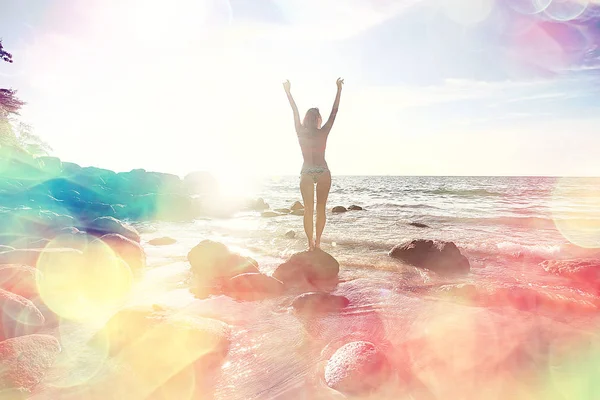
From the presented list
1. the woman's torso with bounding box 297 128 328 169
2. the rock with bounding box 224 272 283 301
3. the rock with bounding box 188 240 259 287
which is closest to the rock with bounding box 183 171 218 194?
the rock with bounding box 188 240 259 287

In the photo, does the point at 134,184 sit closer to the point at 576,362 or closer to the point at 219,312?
the point at 219,312

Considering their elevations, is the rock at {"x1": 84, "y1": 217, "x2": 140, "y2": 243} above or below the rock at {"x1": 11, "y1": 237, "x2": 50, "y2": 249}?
below

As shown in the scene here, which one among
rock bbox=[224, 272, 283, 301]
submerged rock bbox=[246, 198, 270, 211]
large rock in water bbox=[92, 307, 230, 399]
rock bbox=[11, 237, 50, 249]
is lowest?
submerged rock bbox=[246, 198, 270, 211]

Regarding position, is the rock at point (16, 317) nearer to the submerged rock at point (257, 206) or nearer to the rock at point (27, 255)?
the rock at point (27, 255)

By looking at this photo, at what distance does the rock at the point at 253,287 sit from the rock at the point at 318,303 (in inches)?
25.4

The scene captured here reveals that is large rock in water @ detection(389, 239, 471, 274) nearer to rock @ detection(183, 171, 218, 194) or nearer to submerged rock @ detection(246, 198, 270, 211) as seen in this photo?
submerged rock @ detection(246, 198, 270, 211)

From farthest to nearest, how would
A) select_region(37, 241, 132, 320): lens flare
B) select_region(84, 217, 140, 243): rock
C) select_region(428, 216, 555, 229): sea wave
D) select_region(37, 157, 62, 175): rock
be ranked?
select_region(37, 157, 62, 175): rock
select_region(428, 216, 555, 229): sea wave
select_region(84, 217, 140, 243): rock
select_region(37, 241, 132, 320): lens flare

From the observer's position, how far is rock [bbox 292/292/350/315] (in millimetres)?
3785

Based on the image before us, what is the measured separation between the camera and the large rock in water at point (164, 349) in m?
2.34

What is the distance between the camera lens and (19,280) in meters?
4.17

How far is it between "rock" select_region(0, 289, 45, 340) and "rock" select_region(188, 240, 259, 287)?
83.2 inches

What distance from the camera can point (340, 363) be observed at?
244 centimetres

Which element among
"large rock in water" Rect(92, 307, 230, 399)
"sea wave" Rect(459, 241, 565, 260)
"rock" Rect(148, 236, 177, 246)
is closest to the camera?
"large rock in water" Rect(92, 307, 230, 399)

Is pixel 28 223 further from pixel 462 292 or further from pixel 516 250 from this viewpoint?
pixel 516 250
